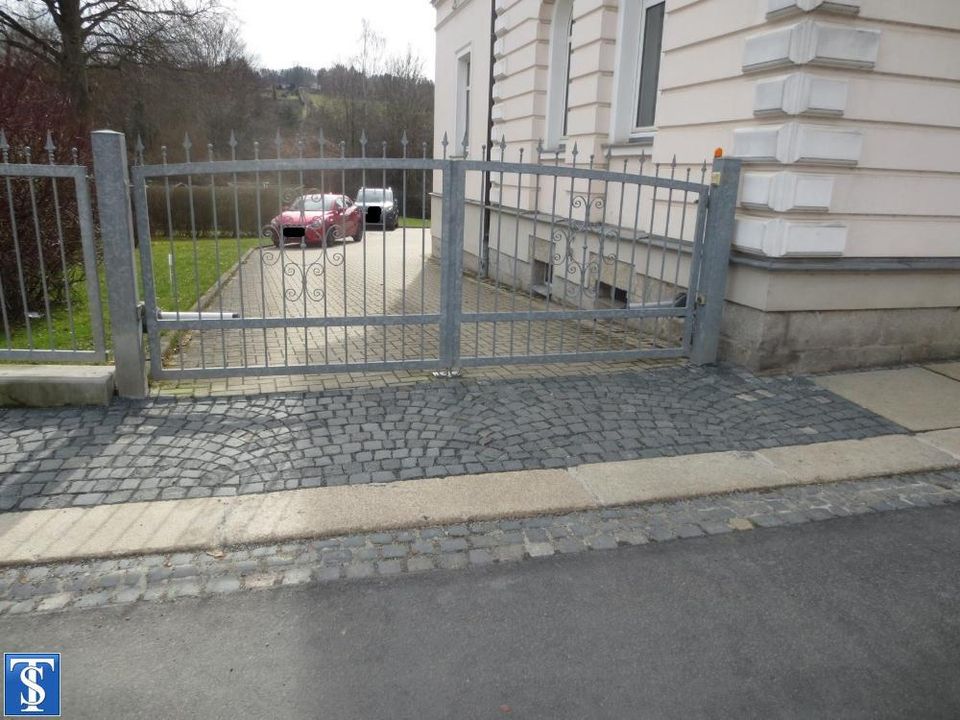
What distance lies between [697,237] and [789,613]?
4006 mm

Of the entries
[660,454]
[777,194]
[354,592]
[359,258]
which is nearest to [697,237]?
[777,194]

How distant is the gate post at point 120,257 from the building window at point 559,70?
7165mm

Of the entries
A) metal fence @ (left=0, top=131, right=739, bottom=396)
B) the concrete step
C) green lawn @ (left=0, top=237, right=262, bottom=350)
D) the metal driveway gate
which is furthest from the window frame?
the concrete step

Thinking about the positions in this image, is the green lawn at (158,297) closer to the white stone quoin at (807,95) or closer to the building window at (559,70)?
the white stone quoin at (807,95)

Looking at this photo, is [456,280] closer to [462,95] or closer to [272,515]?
[272,515]

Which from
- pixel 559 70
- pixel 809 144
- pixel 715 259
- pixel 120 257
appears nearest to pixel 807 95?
pixel 809 144

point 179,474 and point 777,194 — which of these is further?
point 777,194

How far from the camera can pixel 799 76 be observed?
5.36 m

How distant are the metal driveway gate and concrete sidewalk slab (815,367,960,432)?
3.95 feet

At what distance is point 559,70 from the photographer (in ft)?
35.4

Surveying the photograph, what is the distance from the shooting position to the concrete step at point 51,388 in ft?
16.4

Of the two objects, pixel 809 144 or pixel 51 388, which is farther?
pixel 809 144

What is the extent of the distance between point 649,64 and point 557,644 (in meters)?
7.49

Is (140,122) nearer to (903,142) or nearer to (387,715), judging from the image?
(903,142)
